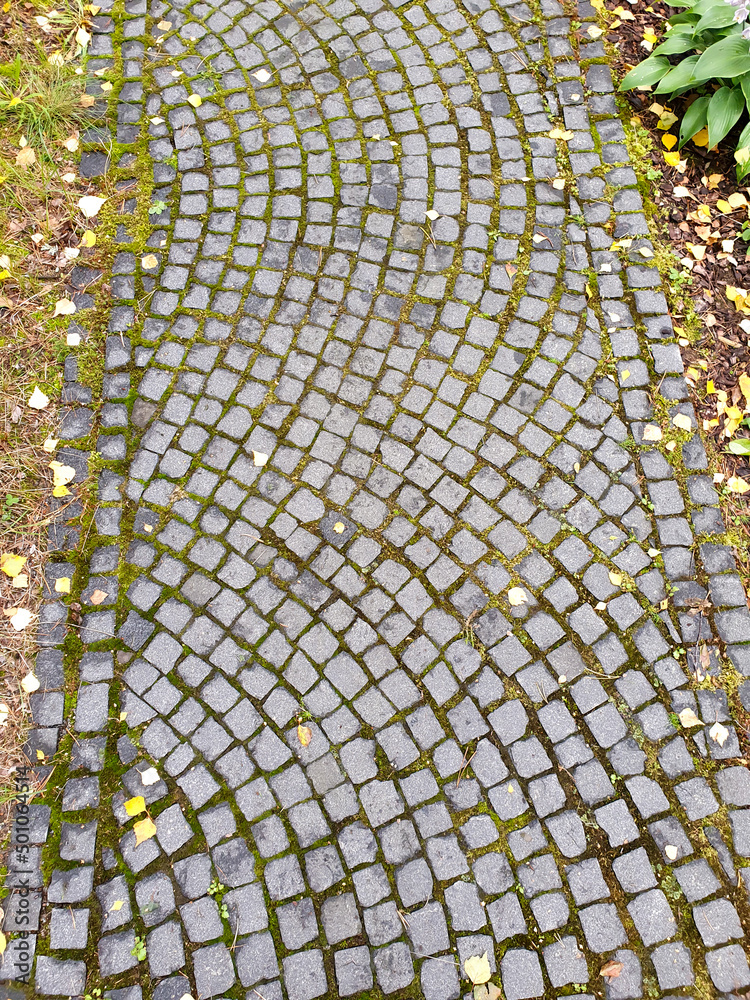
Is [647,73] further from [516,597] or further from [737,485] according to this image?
[516,597]

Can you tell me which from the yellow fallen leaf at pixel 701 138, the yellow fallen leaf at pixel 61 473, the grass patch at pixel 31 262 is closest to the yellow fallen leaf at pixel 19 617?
the grass patch at pixel 31 262

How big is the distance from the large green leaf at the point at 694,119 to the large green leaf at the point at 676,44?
0.32 metres

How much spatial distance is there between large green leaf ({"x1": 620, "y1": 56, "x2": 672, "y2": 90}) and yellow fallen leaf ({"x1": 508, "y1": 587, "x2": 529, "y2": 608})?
321 cm

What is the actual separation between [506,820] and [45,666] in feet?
7.13

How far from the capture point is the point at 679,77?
412 centimetres

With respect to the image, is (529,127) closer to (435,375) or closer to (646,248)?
(646,248)

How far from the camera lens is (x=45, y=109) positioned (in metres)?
4.08

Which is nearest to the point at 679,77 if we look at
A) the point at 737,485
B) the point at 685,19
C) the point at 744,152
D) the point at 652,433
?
the point at 685,19

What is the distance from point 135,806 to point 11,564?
4.22 feet

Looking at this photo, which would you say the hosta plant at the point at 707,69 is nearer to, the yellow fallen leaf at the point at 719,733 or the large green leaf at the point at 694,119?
the large green leaf at the point at 694,119

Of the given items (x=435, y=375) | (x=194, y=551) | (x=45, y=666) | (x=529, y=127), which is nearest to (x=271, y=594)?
(x=194, y=551)

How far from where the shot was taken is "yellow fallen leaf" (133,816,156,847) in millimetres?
2873

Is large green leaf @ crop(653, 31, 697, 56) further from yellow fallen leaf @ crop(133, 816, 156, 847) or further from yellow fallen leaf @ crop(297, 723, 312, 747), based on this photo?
yellow fallen leaf @ crop(133, 816, 156, 847)

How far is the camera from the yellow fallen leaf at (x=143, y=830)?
2873 mm
